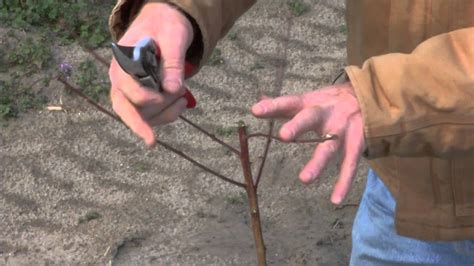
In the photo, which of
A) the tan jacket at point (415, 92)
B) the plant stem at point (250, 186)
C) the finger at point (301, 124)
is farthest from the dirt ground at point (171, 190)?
the finger at point (301, 124)

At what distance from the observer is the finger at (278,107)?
1349mm

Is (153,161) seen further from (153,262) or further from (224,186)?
(153,262)

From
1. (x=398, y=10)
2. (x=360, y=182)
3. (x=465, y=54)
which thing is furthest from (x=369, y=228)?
(x=360, y=182)

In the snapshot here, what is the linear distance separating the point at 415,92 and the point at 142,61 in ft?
1.38

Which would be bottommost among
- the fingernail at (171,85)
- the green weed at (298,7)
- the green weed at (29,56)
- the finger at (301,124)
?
the green weed at (298,7)

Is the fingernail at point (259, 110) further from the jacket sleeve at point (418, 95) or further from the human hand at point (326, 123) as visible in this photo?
the jacket sleeve at point (418, 95)

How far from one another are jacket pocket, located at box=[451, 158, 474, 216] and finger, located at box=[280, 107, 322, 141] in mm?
605

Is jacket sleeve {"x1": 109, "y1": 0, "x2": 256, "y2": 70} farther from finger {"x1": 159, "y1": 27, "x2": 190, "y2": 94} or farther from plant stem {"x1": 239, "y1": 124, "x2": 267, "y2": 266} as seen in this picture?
plant stem {"x1": 239, "y1": 124, "x2": 267, "y2": 266}

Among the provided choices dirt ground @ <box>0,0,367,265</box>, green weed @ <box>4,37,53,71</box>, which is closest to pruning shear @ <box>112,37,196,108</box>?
dirt ground @ <box>0,0,367,265</box>

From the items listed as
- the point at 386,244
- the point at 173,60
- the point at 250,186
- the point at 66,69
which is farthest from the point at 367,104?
the point at 66,69

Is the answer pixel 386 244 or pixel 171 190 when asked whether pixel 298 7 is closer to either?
pixel 171 190

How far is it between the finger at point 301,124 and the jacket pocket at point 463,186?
605mm

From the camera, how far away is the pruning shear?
4.55 ft

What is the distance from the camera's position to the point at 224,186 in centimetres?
336
